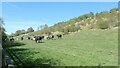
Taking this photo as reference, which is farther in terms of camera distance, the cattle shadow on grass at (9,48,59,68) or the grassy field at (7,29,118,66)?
the grassy field at (7,29,118,66)

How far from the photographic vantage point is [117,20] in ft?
250

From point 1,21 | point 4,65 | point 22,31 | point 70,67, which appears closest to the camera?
point 4,65

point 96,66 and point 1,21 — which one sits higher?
point 1,21

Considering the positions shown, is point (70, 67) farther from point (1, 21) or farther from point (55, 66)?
point (1, 21)

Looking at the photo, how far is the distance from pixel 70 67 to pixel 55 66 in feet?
3.11

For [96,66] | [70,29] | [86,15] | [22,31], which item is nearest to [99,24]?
[70,29]

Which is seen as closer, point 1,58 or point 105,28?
point 1,58

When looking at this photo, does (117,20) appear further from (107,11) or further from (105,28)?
(107,11)

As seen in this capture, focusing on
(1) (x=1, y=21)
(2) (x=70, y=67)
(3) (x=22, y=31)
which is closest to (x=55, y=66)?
(2) (x=70, y=67)

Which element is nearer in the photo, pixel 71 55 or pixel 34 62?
pixel 34 62

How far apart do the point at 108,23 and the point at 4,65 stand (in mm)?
63033

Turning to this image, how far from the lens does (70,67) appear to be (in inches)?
752

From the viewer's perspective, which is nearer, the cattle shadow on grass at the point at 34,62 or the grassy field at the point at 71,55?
the cattle shadow on grass at the point at 34,62

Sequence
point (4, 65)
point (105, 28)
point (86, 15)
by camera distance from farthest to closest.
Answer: point (86, 15), point (105, 28), point (4, 65)
